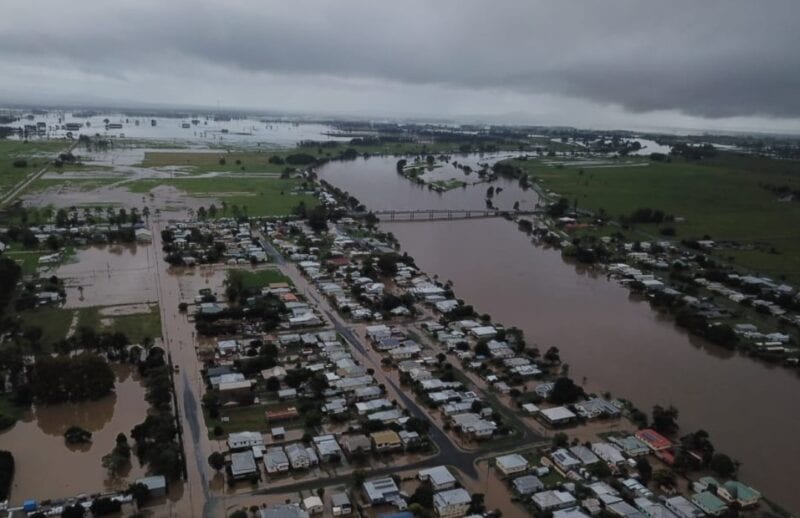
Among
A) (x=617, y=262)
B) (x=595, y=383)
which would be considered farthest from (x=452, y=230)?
(x=595, y=383)

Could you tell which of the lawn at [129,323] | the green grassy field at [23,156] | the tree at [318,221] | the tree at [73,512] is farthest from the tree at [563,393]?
the green grassy field at [23,156]

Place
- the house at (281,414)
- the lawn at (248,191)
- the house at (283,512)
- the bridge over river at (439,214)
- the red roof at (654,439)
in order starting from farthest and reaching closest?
the bridge over river at (439,214), the lawn at (248,191), the house at (281,414), the red roof at (654,439), the house at (283,512)

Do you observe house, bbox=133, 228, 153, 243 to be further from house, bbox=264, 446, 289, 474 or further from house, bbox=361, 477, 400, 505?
house, bbox=361, 477, 400, 505

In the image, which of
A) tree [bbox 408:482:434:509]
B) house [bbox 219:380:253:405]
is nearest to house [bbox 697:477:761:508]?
tree [bbox 408:482:434:509]

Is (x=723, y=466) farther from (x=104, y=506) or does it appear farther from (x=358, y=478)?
(x=104, y=506)

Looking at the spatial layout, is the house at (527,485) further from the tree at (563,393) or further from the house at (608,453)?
the tree at (563,393)

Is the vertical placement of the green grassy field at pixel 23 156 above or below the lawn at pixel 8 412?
above

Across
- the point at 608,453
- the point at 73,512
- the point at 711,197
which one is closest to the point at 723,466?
the point at 608,453
